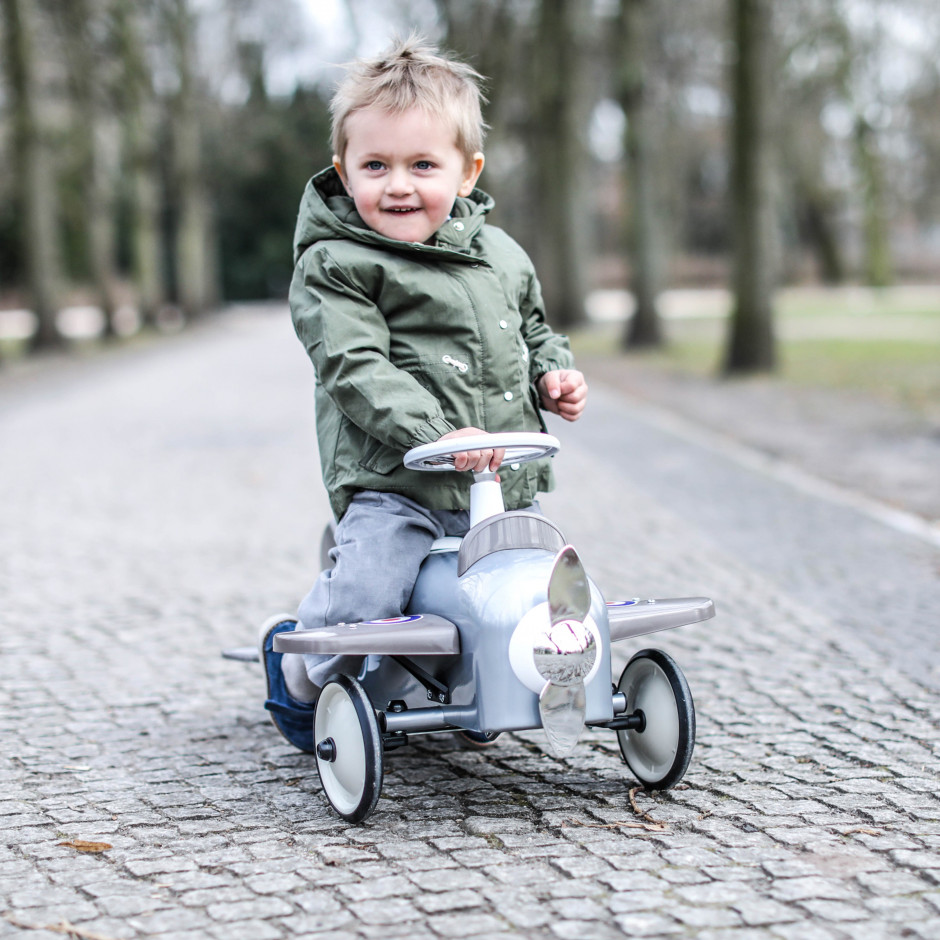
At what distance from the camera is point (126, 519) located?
24.4 feet

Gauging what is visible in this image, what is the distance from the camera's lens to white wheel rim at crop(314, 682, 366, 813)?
9.78 feet

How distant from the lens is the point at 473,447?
2.87 meters

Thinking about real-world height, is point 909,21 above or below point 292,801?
above

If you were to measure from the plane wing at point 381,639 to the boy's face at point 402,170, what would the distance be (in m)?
0.91

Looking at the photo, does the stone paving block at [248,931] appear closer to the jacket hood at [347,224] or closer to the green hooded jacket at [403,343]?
the green hooded jacket at [403,343]

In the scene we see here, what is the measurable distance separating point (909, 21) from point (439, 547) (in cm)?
2142

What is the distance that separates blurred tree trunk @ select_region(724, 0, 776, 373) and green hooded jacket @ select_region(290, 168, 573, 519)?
1151cm

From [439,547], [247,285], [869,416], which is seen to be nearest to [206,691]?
[439,547]

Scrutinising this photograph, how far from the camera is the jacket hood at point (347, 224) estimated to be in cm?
312

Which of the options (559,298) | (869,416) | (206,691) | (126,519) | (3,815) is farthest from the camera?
(559,298)

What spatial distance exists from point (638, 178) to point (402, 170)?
16357 millimetres

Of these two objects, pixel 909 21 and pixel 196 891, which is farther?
pixel 909 21

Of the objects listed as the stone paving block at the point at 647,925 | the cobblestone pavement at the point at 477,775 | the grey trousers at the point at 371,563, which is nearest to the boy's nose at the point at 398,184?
the grey trousers at the point at 371,563

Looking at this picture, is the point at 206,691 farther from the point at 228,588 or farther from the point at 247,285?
the point at 247,285
